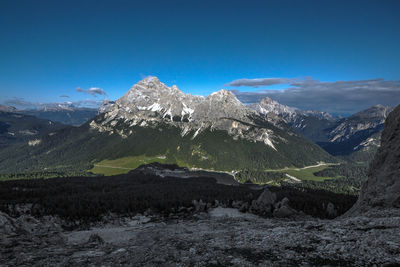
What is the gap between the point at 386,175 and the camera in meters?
43.4

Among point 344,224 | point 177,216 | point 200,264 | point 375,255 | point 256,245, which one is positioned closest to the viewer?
point 375,255

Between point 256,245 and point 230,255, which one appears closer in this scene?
point 230,255

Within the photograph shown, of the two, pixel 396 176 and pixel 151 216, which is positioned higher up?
pixel 396 176

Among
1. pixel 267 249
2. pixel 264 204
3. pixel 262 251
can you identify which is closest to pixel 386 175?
pixel 267 249

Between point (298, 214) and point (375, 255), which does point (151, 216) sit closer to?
point (298, 214)

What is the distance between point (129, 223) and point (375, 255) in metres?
79.0

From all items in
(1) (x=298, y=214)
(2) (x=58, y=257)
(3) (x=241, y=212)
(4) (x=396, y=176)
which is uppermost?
(4) (x=396, y=176)

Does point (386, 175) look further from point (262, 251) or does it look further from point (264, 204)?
point (264, 204)

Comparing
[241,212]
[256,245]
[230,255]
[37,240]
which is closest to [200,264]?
[230,255]

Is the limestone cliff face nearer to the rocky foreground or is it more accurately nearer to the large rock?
the rocky foreground

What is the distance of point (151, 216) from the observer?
88312 mm

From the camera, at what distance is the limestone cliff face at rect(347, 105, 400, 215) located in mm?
38750

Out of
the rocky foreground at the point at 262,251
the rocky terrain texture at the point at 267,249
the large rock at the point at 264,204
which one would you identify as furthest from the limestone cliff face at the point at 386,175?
the large rock at the point at 264,204

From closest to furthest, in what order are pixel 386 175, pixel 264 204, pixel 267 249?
pixel 267 249 → pixel 386 175 → pixel 264 204
